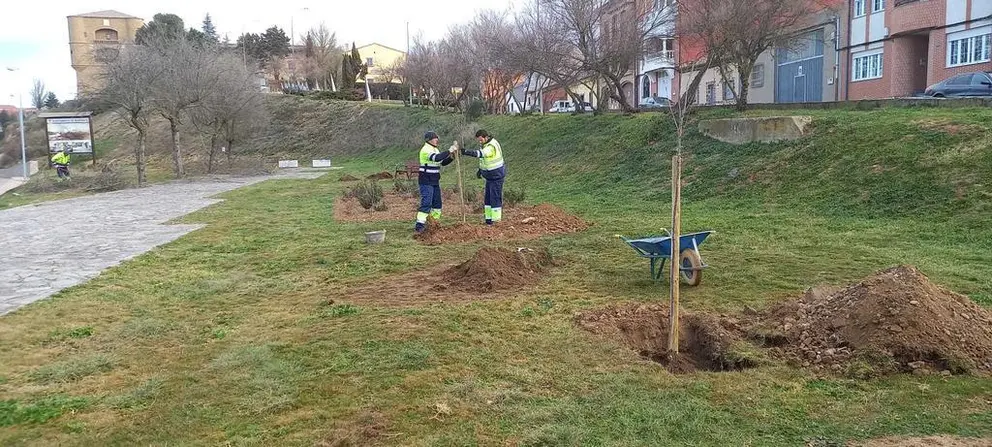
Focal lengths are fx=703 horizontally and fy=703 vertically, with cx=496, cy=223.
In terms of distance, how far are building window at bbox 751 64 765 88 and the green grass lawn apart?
2659 centimetres

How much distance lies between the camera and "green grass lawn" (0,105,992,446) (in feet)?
12.9

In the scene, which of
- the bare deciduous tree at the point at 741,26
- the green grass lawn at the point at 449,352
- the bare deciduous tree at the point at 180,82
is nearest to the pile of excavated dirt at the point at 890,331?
the green grass lawn at the point at 449,352

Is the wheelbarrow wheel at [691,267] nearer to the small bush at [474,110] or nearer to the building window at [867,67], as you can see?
the building window at [867,67]

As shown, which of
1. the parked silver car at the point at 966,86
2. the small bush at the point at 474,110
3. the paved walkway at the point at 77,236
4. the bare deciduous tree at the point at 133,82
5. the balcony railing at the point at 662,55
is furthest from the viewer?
the small bush at the point at 474,110

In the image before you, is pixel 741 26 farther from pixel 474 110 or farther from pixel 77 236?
pixel 474 110

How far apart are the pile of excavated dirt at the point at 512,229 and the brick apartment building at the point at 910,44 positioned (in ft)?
66.5

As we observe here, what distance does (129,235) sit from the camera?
12516 mm

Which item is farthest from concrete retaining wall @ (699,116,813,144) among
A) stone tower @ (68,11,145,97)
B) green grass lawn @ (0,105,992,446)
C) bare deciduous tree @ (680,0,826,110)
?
stone tower @ (68,11,145,97)

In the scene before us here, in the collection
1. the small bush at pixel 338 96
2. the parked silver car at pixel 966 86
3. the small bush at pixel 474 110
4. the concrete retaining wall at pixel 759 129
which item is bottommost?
the concrete retaining wall at pixel 759 129

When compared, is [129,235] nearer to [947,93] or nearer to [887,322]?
[887,322]

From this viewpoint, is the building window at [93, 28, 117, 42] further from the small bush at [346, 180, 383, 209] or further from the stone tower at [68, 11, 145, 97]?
the small bush at [346, 180, 383, 209]

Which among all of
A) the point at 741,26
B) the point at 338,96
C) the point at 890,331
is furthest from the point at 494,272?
the point at 338,96

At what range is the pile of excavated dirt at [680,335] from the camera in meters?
4.99

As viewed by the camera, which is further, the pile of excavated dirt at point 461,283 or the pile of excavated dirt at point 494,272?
the pile of excavated dirt at point 494,272
